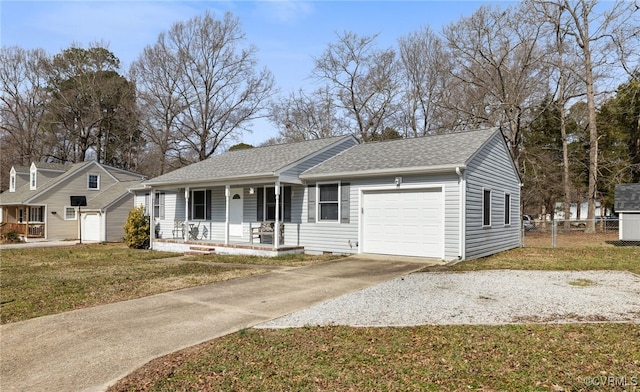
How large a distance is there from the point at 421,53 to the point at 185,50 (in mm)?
17737

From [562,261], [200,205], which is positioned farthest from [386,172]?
[200,205]

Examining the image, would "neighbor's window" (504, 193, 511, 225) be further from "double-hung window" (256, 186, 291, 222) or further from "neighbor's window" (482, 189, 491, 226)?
"double-hung window" (256, 186, 291, 222)

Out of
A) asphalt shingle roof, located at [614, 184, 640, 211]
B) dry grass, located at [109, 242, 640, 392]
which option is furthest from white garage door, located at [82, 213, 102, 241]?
asphalt shingle roof, located at [614, 184, 640, 211]

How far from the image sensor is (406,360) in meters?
4.11

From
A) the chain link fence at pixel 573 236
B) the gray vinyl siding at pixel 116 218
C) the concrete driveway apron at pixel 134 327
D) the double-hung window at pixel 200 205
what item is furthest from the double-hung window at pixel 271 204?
the gray vinyl siding at pixel 116 218

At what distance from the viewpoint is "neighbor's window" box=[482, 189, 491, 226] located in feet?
41.9

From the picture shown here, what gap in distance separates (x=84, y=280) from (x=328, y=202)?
Answer: 753 cm

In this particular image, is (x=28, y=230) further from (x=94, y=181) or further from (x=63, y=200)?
(x=94, y=181)

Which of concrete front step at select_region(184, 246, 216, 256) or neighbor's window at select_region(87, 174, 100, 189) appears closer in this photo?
concrete front step at select_region(184, 246, 216, 256)

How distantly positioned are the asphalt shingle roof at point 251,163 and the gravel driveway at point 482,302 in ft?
23.4

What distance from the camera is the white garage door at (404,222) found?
11.7 meters

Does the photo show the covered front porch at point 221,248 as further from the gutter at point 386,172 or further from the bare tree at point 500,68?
the bare tree at point 500,68

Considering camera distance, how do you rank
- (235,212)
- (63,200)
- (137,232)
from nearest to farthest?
(235,212) → (137,232) → (63,200)

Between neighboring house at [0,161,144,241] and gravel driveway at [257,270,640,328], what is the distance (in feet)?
69.0
